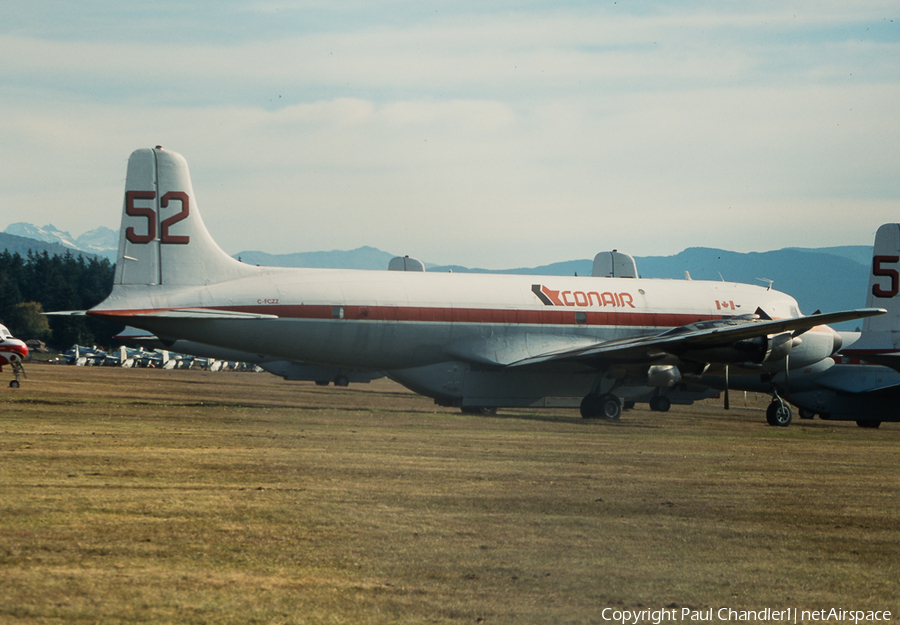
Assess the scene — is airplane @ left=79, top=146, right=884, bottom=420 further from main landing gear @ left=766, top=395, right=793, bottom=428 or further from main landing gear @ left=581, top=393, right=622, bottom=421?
main landing gear @ left=766, top=395, right=793, bottom=428

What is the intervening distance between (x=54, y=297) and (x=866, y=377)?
127364 millimetres

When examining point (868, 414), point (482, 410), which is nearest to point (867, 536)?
point (482, 410)

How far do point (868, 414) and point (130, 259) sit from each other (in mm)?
28677

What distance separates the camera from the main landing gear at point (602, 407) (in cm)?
3288

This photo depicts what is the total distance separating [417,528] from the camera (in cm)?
1074

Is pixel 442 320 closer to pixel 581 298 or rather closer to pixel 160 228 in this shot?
pixel 581 298

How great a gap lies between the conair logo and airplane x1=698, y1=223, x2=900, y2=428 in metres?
6.46

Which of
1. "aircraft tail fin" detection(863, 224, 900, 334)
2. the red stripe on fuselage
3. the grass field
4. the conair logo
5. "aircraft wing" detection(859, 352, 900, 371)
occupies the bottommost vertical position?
the grass field

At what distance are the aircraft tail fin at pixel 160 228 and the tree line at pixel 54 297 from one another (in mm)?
97056

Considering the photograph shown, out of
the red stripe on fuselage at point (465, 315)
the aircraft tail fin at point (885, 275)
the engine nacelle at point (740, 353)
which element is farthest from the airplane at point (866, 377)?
the red stripe on fuselage at point (465, 315)

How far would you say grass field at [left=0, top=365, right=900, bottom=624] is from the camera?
299 inches

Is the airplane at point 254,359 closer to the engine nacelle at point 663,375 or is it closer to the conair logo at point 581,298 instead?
the conair logo at point 581,298

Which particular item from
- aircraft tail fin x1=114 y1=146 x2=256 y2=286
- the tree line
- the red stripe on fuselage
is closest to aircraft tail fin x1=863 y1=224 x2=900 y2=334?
the red stripe on fuselage

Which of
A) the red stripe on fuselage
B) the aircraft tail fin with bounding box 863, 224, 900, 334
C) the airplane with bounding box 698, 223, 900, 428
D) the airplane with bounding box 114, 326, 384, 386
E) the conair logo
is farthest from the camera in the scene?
the airplane with bounding box 114, 326, 384, 386
